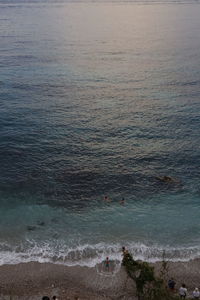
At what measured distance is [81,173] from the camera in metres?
46.2

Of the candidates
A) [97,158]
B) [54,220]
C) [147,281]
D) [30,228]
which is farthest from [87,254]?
[97,158]

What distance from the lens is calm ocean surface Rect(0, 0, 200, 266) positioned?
36.0m

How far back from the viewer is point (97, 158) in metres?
49.2

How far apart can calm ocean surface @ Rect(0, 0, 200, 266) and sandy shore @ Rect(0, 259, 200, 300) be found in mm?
1348

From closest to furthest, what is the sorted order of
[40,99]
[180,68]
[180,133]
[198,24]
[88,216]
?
[88,216], [180,133], [40,99], [180,68], [198,24]

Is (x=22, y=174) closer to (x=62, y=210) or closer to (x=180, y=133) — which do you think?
(x=62, y=210)

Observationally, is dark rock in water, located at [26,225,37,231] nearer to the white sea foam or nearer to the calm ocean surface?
the calm ocean surface

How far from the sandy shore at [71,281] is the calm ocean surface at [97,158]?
4.42 ft

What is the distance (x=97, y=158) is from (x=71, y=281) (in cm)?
2205

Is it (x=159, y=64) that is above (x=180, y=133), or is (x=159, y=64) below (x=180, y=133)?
above

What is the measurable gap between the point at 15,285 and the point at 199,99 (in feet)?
184

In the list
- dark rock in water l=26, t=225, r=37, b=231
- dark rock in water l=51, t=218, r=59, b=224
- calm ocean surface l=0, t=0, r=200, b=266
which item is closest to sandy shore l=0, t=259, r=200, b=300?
calm ocean surface l=0, t=0, r=200, b=266

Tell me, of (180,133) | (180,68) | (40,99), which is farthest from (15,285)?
(180,68)

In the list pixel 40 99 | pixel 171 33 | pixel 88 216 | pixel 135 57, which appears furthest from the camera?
pixel 171 33
